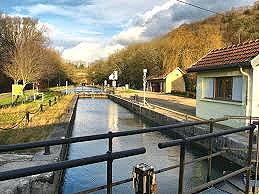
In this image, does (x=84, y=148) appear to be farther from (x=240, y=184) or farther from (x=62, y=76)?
(x=62, y=76)

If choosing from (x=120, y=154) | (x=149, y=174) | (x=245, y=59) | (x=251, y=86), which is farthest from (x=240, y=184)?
(x=245, y=59)

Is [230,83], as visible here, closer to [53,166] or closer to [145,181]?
[145,181]

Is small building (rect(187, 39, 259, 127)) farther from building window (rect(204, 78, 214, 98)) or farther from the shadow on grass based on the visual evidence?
the shadow on grass

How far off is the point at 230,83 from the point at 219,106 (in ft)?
3.59

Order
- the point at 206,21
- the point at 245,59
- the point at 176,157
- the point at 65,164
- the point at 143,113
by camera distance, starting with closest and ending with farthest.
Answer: the point at 65,164 → the point at 176,157 → the point at 245,59 → the point at 143,113 → the point at 206,21

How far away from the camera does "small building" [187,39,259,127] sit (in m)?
10.8

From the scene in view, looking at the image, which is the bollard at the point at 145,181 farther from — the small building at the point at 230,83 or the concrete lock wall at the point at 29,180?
the small building at the point at 230,83

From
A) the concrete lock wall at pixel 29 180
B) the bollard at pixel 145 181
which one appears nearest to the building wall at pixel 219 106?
the concrete lock wall at pixel 29 180

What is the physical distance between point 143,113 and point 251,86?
1206cm

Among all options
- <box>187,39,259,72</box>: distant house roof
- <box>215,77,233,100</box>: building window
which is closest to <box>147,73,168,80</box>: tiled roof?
<box>187,39,259,72</box>: distant house roof

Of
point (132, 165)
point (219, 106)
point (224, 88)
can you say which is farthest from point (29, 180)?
point (224, 88)

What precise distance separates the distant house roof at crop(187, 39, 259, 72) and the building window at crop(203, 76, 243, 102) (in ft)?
1.84

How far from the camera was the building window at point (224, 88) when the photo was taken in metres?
11.6

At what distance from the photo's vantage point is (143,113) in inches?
879
